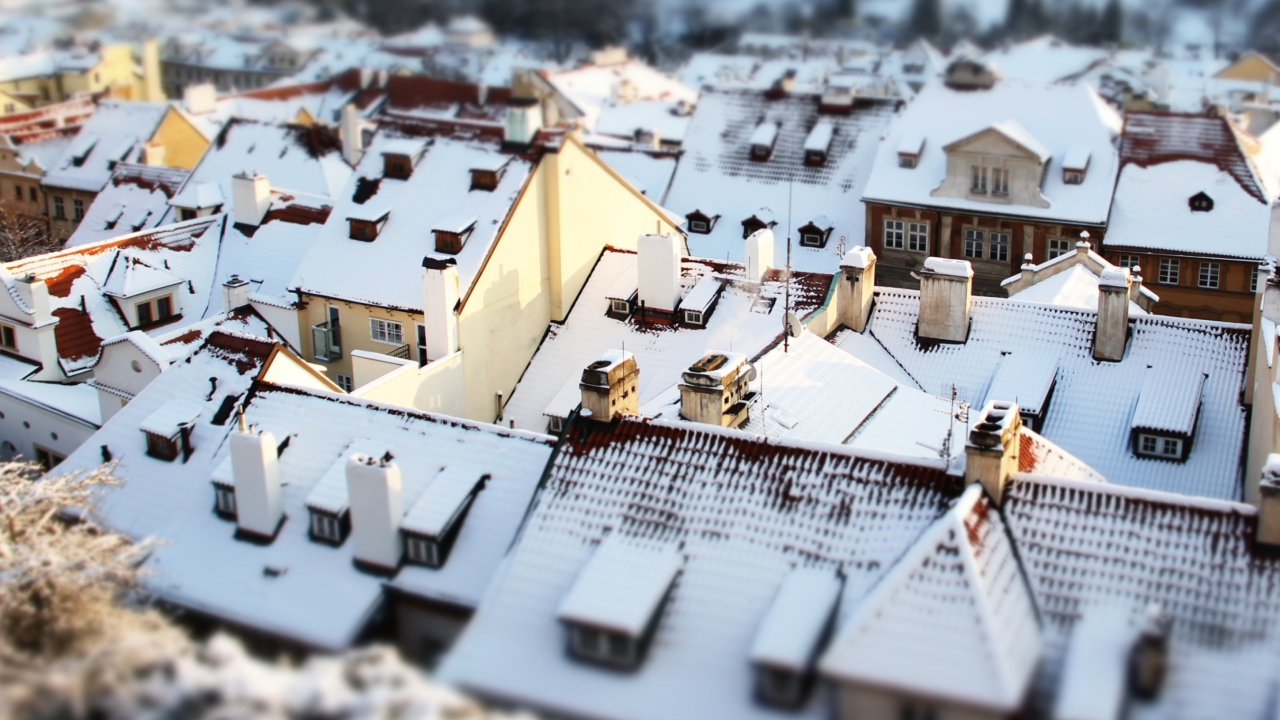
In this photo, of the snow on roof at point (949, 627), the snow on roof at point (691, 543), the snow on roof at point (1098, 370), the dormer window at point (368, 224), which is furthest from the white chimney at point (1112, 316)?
the dormer window at point (368, 224)

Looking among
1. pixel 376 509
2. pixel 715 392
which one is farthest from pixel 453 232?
pixel 376 509

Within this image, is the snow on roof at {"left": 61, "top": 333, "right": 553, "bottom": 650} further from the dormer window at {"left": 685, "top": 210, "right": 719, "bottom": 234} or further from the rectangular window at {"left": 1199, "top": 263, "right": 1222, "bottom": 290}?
the rectangular window at {"left": 1199, "top": 263, "right": 1222, "bottom": 290}

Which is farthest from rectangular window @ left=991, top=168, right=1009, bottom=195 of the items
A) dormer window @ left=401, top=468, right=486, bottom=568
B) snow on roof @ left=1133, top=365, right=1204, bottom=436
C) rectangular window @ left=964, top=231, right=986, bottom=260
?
dormer window @ left=401, top=468, right=486, bottom=568

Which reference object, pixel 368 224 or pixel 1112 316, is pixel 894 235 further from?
pixel 368 224

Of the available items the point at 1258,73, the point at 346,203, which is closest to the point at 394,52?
the point at 1258,73

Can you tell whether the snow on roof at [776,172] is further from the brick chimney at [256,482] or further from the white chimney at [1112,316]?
the brick chimney at [256,482]
